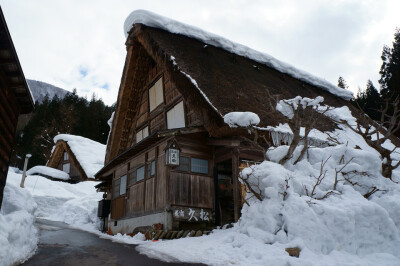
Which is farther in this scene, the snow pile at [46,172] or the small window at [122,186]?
the snow pile at [46,172]

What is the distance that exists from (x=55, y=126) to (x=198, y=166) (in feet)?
101

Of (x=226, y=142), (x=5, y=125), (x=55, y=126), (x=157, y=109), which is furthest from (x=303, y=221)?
(x=55, y=126)

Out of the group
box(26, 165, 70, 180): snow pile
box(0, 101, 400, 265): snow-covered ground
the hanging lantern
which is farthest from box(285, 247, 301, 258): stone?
box(26, 165, 70, 180): snow pile

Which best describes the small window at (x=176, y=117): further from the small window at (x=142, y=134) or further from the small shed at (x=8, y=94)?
the small shed at (x=8, y=94)

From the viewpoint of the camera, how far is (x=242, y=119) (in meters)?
7.93

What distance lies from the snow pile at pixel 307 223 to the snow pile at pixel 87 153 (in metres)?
21.3

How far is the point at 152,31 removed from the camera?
1148 cm

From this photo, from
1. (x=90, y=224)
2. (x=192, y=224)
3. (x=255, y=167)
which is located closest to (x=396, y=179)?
(x=255, y=167)

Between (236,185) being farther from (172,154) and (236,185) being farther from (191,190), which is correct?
(172,154)

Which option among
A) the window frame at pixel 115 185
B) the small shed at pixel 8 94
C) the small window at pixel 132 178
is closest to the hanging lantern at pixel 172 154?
the small window at pixel 132 178

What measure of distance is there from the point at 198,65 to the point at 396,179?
708 cm

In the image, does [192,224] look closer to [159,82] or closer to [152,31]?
[159,82]

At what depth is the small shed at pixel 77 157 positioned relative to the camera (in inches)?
1065

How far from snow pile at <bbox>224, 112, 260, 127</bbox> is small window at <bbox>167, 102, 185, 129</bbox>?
119 inches
